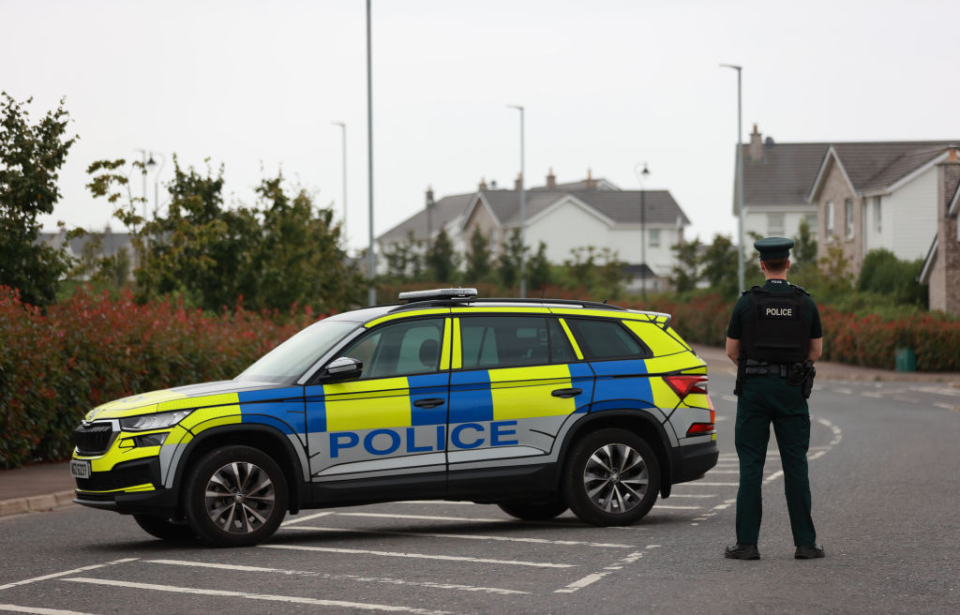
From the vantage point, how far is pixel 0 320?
→ 50.0ft

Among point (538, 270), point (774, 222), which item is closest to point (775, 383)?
point (538, 270)

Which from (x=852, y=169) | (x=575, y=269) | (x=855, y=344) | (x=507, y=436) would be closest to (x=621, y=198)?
(x=575, y=269)

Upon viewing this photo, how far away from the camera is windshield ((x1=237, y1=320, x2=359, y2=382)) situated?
9977 mm

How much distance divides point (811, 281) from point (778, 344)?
48646mm

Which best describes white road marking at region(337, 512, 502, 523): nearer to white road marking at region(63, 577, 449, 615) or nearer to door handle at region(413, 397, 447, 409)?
door handle at region(413, 397, 447, 409)

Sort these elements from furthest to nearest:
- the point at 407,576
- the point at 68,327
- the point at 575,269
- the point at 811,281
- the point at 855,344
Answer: the point at 575,269, the point at 811,281, the point at 855,344, the point at 68,327, the point at 407,576

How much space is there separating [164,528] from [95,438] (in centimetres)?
100

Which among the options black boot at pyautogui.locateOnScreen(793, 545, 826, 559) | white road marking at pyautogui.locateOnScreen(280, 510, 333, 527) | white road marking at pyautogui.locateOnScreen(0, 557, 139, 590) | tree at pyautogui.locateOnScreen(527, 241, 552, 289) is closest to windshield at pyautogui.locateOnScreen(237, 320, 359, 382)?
white road marking at pyautogui.locateOnScreen(280, 510, 333, 527)

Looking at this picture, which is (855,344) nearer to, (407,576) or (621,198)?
(407,576)

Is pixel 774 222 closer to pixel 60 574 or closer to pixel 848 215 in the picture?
pixel 848 215

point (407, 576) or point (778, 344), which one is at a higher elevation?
point (778, 344)

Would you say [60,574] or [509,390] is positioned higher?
[509,390]

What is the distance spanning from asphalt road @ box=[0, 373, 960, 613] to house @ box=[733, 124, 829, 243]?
214 ft

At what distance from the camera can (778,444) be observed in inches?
337
